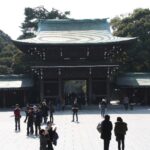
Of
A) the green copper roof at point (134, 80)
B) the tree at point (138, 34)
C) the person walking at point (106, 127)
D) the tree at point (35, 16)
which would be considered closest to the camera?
the person walking at point (106, 127)

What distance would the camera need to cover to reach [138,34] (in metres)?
60.0

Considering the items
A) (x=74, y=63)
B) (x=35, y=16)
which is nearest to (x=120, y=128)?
(x=74, y=63)

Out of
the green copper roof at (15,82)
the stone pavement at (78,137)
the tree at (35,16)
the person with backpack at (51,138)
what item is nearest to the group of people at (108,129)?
the person with backpack at (51,138)

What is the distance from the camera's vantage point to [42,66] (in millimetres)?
42656

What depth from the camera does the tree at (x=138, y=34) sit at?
58.2 metres

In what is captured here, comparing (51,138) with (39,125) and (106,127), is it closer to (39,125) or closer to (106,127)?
(106,127)

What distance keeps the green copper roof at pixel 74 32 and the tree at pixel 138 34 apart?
609cm

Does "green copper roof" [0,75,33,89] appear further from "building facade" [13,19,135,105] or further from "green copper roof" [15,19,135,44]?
"green copper roof" [15,19,135,44]

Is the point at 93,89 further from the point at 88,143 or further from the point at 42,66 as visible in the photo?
the point at 88,143

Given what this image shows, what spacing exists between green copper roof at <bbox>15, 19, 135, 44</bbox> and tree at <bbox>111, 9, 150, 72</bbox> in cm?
609

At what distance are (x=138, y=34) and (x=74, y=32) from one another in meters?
10.2

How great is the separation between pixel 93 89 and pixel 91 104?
7.20 feet

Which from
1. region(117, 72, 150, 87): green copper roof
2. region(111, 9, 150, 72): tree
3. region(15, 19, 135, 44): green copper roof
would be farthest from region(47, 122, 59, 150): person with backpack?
region(111, 9, 150, 72): tree

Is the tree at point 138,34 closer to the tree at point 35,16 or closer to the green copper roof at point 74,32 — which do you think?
the green copper roof at point 74,32
